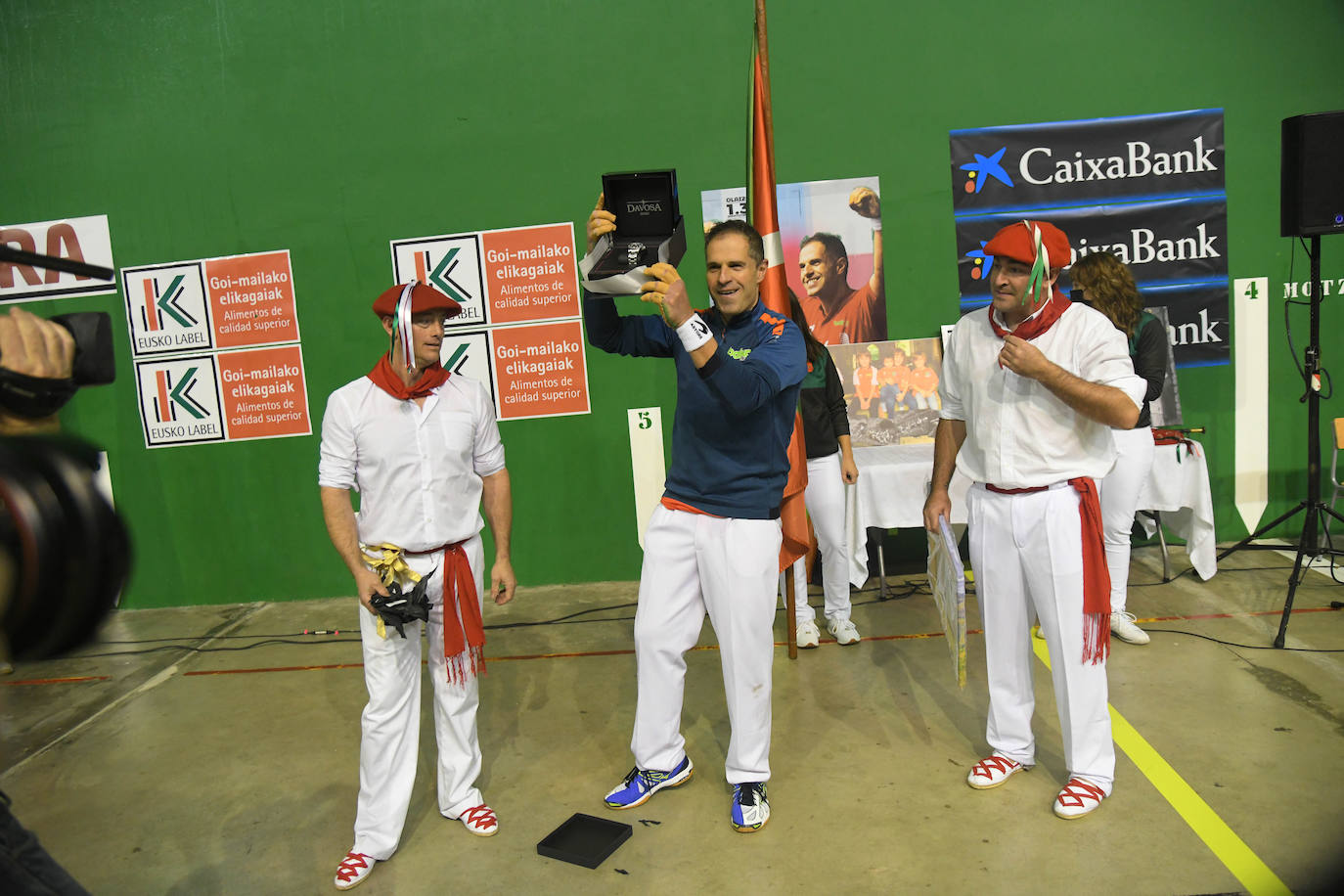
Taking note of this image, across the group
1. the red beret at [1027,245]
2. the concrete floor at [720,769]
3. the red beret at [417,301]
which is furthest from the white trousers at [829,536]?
the red beret at [417,301]

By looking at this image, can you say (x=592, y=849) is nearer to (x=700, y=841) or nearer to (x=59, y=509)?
(x=700, y=841)

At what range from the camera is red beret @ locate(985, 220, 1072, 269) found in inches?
114

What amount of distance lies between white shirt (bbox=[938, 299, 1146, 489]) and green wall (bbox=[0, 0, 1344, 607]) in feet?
9.32

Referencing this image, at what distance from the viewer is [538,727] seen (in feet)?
13.0

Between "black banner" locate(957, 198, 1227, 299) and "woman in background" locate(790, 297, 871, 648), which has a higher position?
"black banner" locate(957, 198, 1227, 299)

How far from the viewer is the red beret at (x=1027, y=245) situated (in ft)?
9.50

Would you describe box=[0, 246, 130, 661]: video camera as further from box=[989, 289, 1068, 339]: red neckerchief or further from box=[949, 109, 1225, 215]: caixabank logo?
box=[949, 109, 1225, 215]: caixabank logo

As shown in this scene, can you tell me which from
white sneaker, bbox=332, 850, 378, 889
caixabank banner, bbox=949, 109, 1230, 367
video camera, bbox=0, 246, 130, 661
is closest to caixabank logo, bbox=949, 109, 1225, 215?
caixabank banner, bbox=949, 109, 1230, 367

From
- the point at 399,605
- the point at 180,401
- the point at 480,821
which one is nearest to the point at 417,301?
the point at 399,605

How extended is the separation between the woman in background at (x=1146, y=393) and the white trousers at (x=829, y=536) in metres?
1.21

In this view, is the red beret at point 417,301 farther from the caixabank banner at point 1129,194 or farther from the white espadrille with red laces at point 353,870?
the caixabank banner at point 1129,194

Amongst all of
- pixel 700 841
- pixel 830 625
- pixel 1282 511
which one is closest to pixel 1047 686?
pixel 830 625

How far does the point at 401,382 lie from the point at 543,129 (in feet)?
10.8

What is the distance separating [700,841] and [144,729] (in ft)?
8.98
